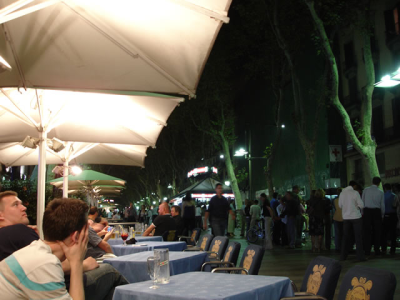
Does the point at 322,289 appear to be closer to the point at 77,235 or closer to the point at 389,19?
the point at 77,235

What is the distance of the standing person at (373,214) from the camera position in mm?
12141

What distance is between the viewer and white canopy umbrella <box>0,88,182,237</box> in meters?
8.03

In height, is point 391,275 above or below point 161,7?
below

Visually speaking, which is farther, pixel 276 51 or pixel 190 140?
pixel 190 140

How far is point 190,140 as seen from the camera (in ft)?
141

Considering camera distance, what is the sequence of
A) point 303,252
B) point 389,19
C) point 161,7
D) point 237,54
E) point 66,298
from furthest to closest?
1. point 389,19
2. point 237,54
3. point 303,252
4. point 161,7
5. point 66,298

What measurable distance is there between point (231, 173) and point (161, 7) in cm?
2594

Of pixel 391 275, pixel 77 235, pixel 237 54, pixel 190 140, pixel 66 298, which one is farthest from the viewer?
pixel 190 140

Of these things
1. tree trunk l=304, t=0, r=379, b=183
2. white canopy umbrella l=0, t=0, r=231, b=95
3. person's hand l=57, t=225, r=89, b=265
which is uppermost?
tree trunk l=304, t=0, r=379, b=183

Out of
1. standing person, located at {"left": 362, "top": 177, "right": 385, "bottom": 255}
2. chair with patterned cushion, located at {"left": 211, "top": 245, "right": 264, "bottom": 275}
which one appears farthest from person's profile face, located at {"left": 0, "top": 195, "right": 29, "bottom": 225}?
standing person, located at {"left": 362, "top": 177, "right": 385, "bottom": 255}

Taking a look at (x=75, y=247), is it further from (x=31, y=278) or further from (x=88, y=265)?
(x=31, y=278)

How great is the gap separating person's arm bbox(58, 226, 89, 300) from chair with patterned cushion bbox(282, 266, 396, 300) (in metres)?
1.69

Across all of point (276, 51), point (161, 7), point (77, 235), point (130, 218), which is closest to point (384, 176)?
point (276, 51)

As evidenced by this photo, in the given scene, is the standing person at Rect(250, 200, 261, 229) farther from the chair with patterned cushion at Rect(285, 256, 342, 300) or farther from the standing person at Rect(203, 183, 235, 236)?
the chair with patterned cushion at Rect(285, 256, 342, 300)
